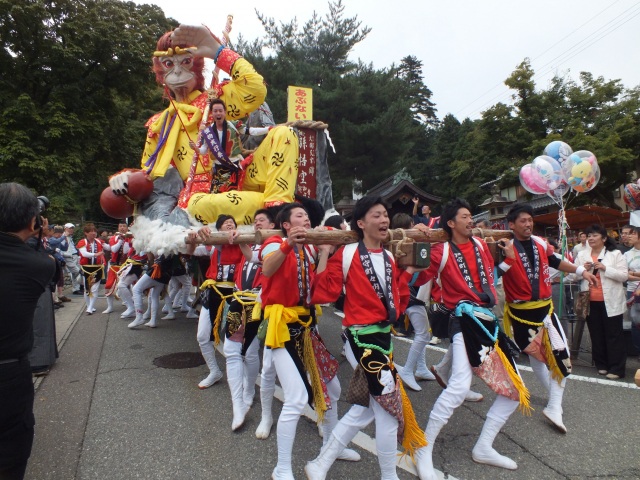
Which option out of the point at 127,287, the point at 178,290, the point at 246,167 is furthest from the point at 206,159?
the point at 178,290

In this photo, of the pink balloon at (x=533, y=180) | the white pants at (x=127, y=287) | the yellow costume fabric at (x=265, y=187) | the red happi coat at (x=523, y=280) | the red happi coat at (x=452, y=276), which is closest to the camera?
Answer: the red happi coat at (x=452, y=276)

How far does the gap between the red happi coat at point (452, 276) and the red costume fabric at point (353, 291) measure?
20.4 inches

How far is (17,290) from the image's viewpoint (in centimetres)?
219

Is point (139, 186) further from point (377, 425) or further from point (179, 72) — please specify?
point (377, 425)

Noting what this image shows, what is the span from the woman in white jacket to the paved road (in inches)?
8.9

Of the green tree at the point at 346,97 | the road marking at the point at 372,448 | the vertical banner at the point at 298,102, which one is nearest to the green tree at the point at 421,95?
the green tree at the point at 346,97

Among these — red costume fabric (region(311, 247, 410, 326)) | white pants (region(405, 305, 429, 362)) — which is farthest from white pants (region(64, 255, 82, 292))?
red costume fabric (region(311, 247, 410, 326))

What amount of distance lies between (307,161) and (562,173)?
167 inches

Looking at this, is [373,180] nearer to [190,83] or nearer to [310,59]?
[310,59]

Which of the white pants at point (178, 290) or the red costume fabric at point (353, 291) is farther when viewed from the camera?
the white pants at point (178, 290)

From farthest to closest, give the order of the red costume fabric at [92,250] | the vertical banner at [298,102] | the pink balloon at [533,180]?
the vertical banner at [298,102] → the red costume fabric at [92,250] → the pink balloon at [533,180]

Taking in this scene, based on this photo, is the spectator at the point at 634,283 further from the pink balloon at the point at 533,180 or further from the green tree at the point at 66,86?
the green tree at the point at 66,86

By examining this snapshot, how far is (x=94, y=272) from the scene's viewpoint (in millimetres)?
9234

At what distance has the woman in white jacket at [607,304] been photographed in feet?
16.5
